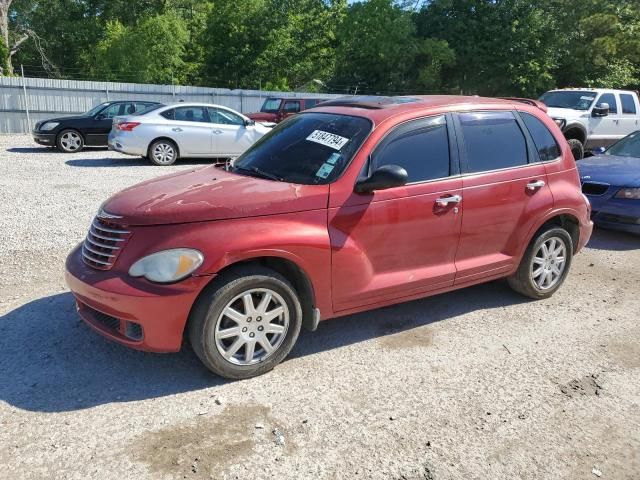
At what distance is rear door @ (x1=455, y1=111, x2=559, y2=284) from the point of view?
4.48 meters

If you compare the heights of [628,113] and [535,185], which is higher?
[628,113]

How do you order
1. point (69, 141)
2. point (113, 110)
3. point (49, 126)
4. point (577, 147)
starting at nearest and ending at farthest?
point (577, 147)
point (49, 126)
point (69, 141)
point (113, 110)

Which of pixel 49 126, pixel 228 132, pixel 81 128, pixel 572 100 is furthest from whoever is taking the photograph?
pixel 81 128

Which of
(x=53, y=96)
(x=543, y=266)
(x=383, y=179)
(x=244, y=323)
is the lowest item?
(x=543, y=266)

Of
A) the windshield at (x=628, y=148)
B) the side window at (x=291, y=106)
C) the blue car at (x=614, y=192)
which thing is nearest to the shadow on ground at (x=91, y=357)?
the blue car at (x=614, y=192)

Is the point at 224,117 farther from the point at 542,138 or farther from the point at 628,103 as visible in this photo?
the point at 628,103

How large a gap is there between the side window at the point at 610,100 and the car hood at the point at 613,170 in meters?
5.04

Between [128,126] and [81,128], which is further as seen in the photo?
[81,128]

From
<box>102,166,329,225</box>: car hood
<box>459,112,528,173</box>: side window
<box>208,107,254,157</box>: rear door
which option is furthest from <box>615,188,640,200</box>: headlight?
<box>208,107,254,157</box>: rear door

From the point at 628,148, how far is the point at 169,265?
834 cm

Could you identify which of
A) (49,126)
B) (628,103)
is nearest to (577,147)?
(628,103)

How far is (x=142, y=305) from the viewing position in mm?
3309

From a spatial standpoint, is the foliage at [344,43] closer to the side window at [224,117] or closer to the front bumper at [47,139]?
the front bumper at [47,139]

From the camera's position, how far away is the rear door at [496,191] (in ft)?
14.7
